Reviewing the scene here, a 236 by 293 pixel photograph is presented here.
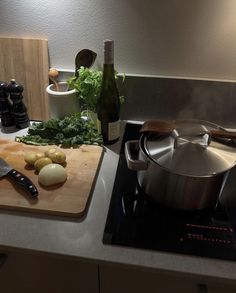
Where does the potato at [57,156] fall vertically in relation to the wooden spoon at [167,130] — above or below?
below

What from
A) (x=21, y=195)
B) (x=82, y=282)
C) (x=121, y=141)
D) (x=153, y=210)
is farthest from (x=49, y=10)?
(x=82, y=282)

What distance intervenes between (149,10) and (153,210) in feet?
1.98

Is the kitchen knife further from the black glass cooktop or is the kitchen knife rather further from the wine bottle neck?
the wine bottle neck

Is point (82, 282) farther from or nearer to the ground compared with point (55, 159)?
nearer to the ground

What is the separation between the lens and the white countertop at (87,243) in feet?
1.87

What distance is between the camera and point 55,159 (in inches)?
31.3

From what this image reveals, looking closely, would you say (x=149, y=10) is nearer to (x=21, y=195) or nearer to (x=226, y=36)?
(x=226, y=36)

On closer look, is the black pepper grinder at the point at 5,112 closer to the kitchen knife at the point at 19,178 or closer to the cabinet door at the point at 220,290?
the kitchen knife at the point at 19,178

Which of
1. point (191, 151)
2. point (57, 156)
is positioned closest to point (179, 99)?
point (191, 151)

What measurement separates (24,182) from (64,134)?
25cm

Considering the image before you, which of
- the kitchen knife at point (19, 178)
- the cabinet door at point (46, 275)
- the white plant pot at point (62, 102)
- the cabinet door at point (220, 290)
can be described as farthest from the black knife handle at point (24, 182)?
the cabinet door at point (220, 290)

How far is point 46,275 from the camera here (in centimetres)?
68

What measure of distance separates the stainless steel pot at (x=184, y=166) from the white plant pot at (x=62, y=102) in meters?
0.31

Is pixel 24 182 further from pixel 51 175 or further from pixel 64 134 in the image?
pixel 64 134
